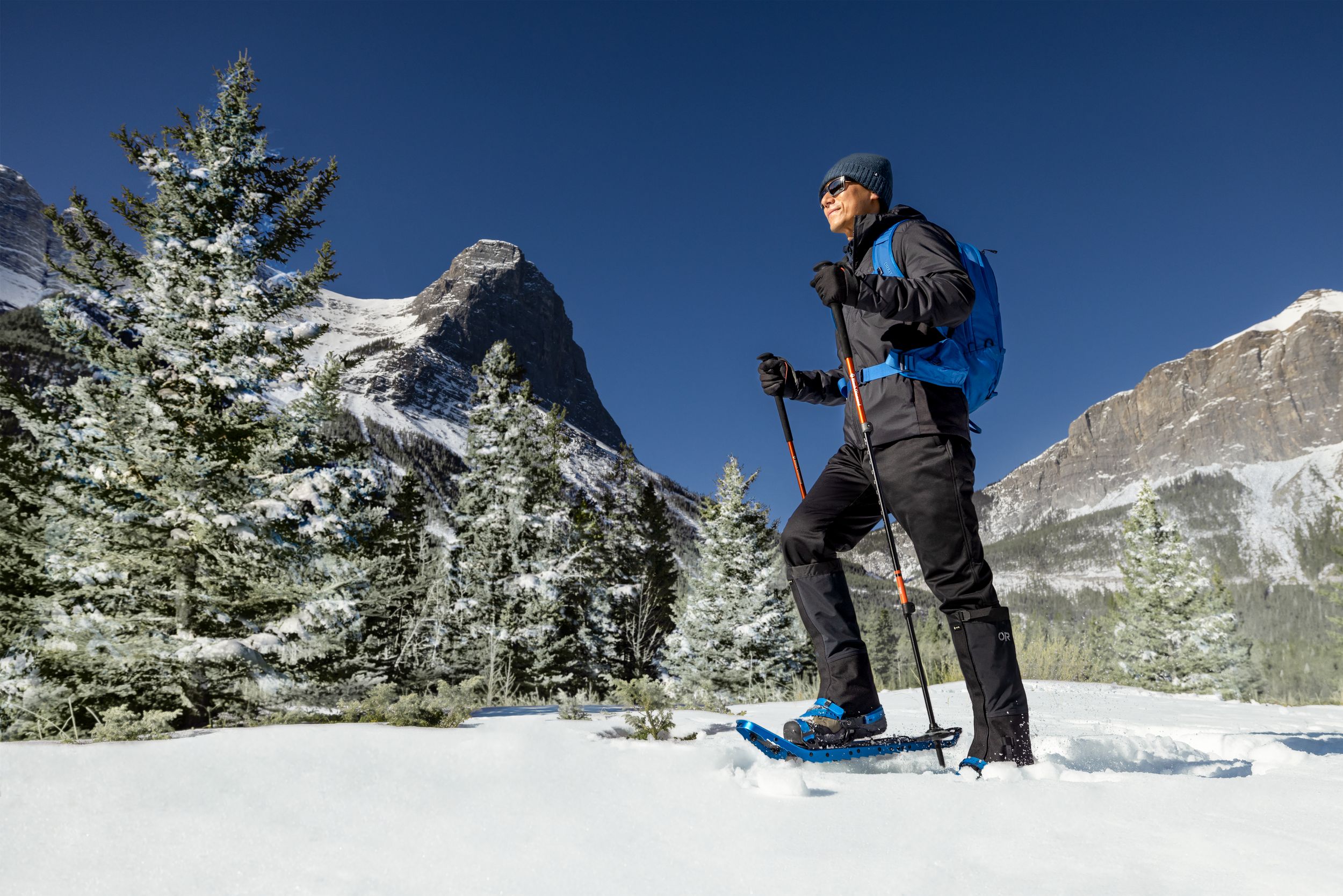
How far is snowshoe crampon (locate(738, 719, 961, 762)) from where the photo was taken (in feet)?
6.38

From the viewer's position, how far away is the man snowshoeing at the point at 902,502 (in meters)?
2.13

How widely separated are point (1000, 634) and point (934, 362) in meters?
0.92

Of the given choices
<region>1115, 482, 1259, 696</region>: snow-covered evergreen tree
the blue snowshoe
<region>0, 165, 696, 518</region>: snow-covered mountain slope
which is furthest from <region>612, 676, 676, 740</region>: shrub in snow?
<region>0, 165, 696, 518</region>: snow-covered mountain slope

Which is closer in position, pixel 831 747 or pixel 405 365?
pixel 831 747

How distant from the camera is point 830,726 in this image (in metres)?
2.19

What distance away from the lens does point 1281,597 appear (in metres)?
166

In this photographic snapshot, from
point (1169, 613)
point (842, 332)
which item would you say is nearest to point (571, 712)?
point (842, 332)

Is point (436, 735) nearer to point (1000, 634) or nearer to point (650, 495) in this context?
point (1000, 634)

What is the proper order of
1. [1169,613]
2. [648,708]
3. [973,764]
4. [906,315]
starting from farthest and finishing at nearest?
[1169,613] → [648,708] → [906,315] → [973,764]

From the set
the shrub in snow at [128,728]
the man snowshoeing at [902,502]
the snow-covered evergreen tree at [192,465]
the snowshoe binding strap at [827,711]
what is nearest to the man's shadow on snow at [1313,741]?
the man snowshoeing at [902,502]

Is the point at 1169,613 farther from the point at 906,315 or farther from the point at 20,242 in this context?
the point at 20,242

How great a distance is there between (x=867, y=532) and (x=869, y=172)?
1.44 m

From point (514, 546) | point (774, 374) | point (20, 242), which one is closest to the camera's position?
point (774, 374)

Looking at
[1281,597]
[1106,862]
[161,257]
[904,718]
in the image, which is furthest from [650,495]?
[1281,597]
